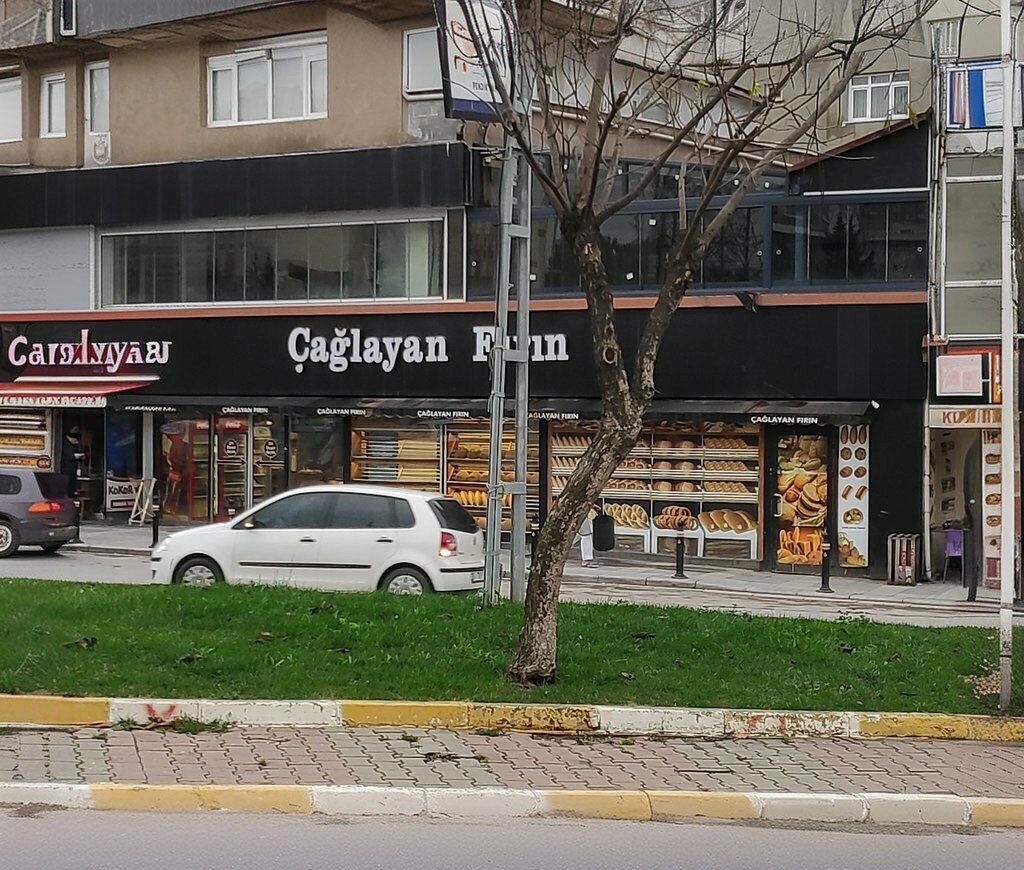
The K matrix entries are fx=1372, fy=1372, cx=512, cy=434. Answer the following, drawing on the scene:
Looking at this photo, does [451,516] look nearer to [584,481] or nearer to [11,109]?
[584,481]

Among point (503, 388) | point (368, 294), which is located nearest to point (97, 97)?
point (368, 294)

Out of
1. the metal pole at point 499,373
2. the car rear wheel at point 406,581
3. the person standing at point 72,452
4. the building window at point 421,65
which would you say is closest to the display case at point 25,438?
the person standing at point 72,452

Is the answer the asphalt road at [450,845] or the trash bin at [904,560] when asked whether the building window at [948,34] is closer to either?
the trash bin at [904,560]

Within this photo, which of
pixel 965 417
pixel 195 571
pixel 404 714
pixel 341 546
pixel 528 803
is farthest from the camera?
pixel 965 417

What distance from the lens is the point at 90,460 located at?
3131cm

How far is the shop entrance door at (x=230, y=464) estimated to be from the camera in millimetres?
29297

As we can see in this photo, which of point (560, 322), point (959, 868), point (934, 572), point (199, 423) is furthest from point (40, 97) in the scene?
point (959, 868)

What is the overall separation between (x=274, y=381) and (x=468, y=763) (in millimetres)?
20570

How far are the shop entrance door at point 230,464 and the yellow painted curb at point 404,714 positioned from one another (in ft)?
65.5

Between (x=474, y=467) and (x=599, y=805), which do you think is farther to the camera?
(x=474, y=467)

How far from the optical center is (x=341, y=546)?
660 inches

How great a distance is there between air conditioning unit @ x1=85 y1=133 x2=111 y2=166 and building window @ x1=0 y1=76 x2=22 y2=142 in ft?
6.98

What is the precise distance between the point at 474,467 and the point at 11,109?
1464cm

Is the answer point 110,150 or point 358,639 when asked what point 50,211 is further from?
point 358,639
